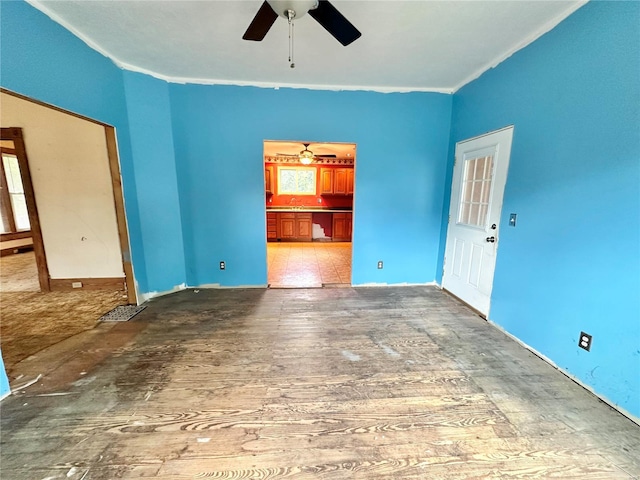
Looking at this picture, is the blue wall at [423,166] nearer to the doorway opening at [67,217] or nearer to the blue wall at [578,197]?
the blue wall at [578,197]

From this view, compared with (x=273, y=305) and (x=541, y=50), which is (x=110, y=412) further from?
(x=541, y=50)

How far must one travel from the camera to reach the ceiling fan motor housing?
1.48m

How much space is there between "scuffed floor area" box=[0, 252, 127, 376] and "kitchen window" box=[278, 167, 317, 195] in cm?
505

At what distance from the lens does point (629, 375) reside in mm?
1556

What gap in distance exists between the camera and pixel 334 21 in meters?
1.60

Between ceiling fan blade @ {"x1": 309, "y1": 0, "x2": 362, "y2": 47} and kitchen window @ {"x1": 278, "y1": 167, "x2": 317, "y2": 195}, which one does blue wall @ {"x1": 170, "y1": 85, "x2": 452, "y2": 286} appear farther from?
kitchen window @ {"x1": 278, "y1": 167, "x2": 317, "y2": 195}

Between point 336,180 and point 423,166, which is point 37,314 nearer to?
point 423,166

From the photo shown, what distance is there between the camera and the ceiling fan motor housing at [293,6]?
1479 millimetres

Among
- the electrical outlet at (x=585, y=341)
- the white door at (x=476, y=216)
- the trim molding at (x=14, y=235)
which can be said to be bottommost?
the electrical outlet at (x=585, y=341)

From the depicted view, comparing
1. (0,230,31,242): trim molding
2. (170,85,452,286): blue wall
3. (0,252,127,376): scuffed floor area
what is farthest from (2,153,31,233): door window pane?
(170,85,452,286): blue wall

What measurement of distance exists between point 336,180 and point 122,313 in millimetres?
5901

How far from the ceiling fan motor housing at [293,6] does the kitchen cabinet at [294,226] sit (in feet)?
17.7

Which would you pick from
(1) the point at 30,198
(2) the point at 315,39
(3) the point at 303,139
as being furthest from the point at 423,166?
(1) the point at 30,198

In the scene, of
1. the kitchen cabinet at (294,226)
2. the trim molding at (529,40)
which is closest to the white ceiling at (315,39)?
the trim molding at (529,40)
